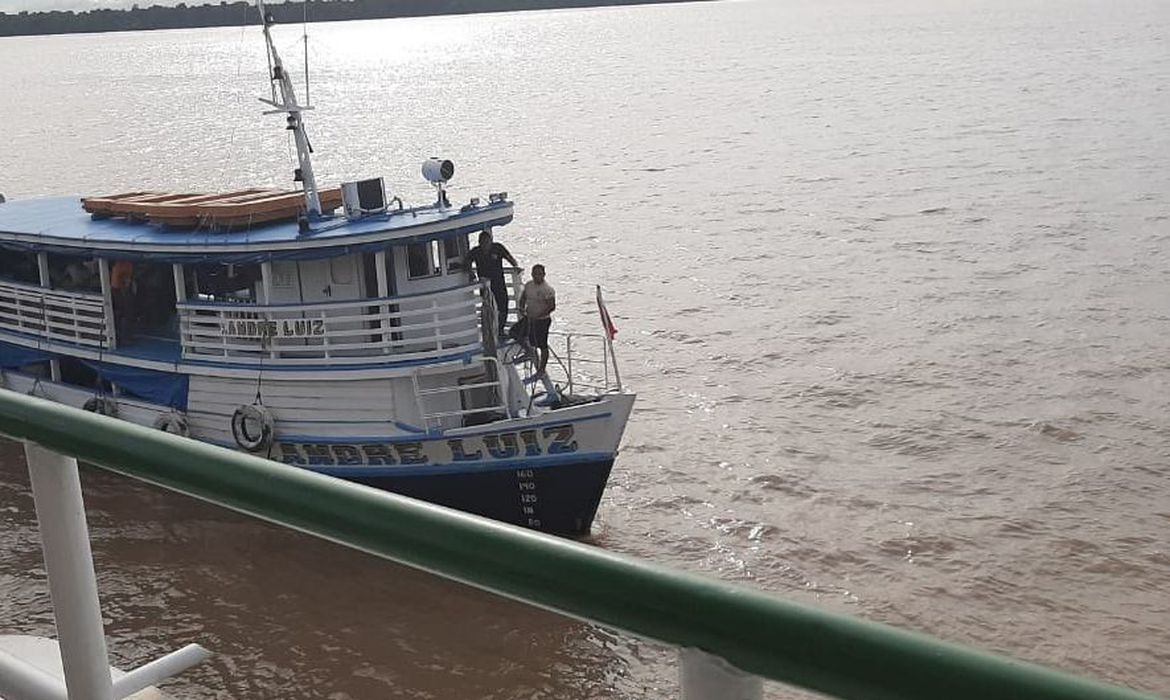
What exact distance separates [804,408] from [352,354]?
814cm

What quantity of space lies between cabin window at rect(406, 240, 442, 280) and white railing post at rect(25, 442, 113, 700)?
13.2 metres

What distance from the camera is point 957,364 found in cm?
2250

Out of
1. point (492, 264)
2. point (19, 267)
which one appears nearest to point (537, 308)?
point (492, 264)

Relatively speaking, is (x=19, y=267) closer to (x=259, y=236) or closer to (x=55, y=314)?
(x=55, y=314)

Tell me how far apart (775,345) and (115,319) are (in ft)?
39.1

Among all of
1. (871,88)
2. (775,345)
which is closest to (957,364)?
(775,345)

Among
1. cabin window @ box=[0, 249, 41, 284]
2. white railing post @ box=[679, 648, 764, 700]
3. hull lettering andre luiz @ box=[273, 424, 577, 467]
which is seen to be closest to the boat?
hull lettering andre luiz @ box=[273, 424, 577, 467]

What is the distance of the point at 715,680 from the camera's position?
5.24 ft

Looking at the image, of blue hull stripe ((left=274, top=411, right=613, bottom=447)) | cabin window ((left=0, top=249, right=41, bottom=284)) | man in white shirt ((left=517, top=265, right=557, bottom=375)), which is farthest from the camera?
cabin window ((left=0, top=249, right=41, bottom=284))

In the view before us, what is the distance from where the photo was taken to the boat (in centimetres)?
1515

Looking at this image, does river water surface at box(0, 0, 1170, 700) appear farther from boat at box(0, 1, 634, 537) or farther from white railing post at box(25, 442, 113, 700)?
white railing post at box(25, 442, 113, 700)

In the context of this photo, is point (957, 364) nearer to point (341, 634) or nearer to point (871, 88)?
point (341, 634)

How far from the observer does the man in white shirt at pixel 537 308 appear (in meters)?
15.8

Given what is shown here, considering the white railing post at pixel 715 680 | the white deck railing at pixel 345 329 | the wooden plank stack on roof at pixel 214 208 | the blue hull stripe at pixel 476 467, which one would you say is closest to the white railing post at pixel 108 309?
the wooden plank stack on roof at pixel 214 208
